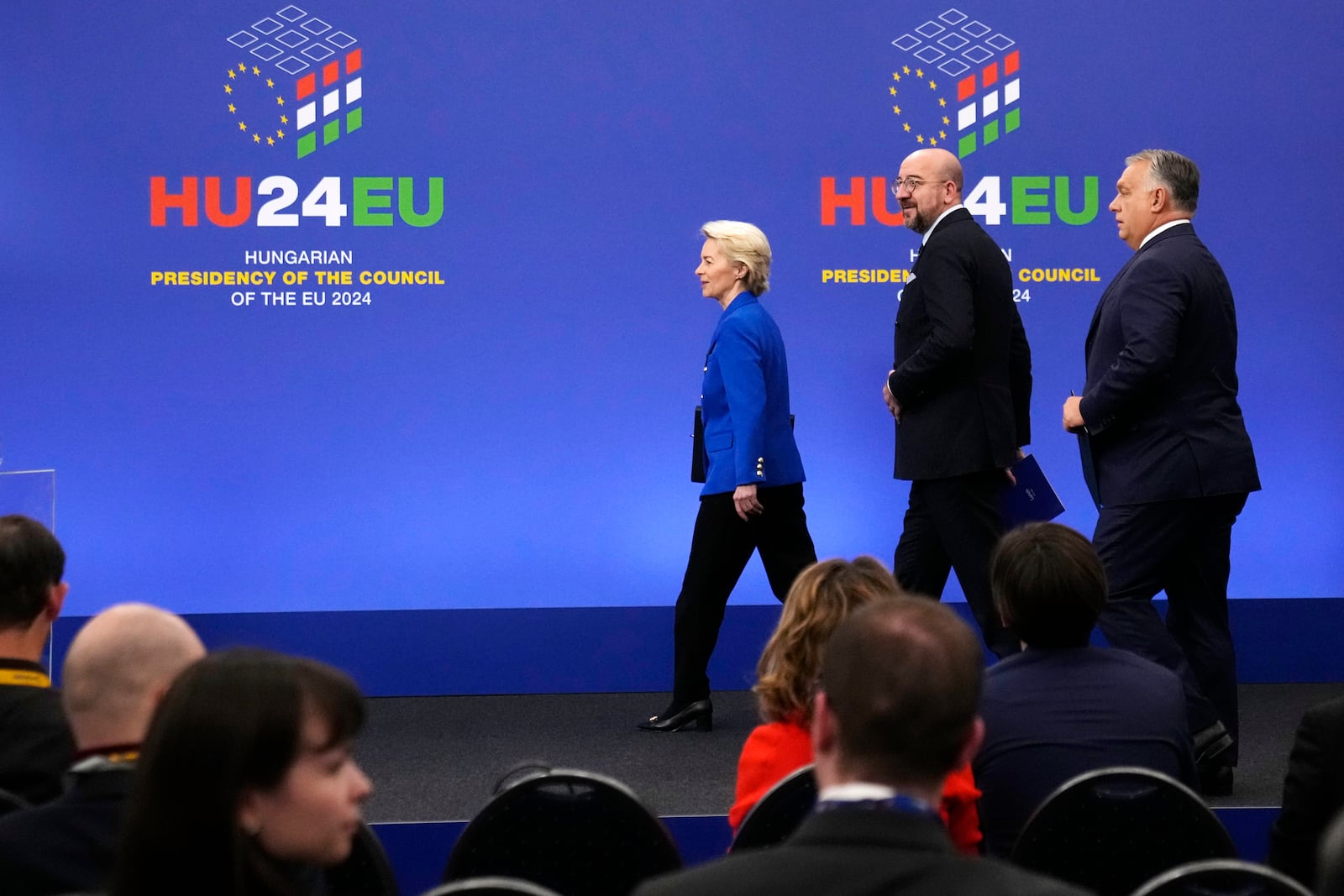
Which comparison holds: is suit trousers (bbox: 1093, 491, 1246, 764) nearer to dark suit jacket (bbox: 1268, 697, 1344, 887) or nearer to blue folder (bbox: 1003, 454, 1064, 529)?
blue folder (bbox: 1003, 454, 1064, 529)

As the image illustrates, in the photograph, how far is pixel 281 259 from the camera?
5.46 m

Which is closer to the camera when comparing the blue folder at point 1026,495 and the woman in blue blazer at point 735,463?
the blue folder at point 1026,495

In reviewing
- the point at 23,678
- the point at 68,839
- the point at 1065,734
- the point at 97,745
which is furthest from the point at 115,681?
the point at 1065,734

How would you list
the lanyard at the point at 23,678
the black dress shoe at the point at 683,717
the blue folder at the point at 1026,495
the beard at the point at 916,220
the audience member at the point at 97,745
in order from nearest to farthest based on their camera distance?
the audience member at the point at 97,745 < the lanyard at the point at 23,678 < the blue folder at the point at 1026,495 < the beard at the point at 916,220 < the black dress shoe at the point at 683,717

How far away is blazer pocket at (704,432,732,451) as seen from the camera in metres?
4.57

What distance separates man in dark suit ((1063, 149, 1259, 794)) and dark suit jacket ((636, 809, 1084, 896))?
268 cm

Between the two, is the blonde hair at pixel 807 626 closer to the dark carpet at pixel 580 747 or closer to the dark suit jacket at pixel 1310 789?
the dark suit jacket at pixel 1310 789

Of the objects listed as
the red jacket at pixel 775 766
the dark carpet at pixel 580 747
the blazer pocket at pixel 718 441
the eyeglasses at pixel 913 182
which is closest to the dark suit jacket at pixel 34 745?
the red jacket at pixel 775 766

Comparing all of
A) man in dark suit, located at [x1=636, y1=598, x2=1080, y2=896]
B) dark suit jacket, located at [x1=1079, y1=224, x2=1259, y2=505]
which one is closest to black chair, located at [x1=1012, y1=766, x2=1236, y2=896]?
man in dark suit, located at [x1=636, y1=598, x2=1080, y2=896]

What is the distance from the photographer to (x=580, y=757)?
4.39 metres

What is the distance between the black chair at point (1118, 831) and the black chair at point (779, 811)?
0.28 metres

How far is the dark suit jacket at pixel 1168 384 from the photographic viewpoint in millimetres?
3764

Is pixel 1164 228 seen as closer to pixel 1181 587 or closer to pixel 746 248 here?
pixel 1181 587

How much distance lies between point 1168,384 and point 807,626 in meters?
1.97
